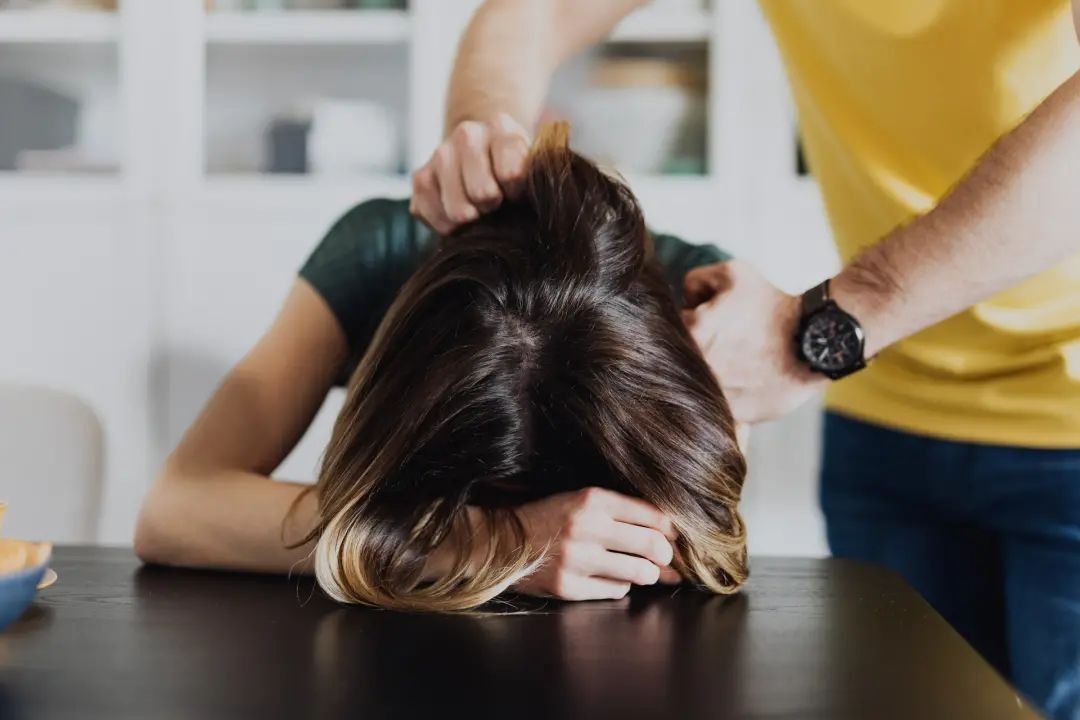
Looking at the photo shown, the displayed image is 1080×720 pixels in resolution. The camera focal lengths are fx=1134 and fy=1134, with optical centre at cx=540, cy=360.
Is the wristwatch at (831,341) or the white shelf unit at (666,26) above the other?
the white shelf unit at (666,26)

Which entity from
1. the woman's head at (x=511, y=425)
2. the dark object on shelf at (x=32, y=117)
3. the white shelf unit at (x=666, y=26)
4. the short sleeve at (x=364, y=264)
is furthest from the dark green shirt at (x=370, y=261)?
the dark object on shelf at (x=32, y=117)

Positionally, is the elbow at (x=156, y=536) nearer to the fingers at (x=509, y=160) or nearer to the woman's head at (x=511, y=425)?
the woman's head at (x=511, y=425)

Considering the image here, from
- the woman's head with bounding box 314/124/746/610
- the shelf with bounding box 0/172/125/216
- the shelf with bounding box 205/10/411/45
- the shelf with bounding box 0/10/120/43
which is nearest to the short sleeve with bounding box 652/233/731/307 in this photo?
the woman's head with bounding box 314/124/746/610

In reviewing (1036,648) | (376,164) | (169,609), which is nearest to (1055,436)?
(1036,648)

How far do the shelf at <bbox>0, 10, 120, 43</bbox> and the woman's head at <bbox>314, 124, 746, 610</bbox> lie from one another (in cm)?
201

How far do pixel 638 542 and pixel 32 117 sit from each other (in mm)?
2503

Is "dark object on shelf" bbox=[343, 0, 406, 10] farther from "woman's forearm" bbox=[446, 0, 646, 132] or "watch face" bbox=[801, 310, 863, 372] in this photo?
"watch face" bbox=[801, 310, 863, 372]

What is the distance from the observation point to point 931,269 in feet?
3.39

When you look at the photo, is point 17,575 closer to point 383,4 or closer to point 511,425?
point 511,425

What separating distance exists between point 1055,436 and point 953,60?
1.33 ft

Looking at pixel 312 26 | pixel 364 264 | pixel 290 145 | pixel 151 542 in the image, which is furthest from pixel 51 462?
pixel 312 26

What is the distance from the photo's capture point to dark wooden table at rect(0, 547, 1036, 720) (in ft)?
2.13

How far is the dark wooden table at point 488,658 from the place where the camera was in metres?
0.65

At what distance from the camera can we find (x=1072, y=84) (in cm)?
96
